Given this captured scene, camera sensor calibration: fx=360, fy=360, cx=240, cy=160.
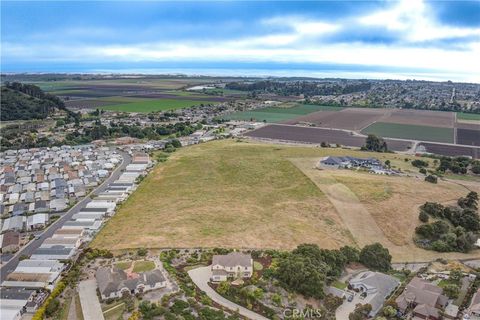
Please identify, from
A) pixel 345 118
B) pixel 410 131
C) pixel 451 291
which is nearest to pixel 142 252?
pixel 451 291

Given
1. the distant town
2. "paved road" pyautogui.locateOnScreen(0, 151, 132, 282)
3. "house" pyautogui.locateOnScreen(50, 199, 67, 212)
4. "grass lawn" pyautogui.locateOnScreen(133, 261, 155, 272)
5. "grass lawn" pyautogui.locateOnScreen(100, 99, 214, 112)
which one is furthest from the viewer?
"grass lawn" pyautogui.locateOnScreen(100, 99, 214, 112)

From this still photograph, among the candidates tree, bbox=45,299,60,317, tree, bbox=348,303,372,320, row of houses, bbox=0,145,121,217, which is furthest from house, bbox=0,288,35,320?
tree, bbox=348,303,372,320

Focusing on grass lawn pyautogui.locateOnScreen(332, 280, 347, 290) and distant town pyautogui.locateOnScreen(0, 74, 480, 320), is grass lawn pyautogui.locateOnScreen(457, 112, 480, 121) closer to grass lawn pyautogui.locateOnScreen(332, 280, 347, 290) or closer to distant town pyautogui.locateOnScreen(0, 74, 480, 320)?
distant town pyautogui.locateOnScreen(0, 74, 480, 320)

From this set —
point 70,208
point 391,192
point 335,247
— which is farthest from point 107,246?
point 391,192

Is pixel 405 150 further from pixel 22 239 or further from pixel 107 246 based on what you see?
pixel 22 239

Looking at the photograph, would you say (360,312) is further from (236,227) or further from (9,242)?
(9,242)

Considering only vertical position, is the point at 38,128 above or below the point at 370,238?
above

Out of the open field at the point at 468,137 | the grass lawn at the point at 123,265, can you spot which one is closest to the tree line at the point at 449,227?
the grass lawn at the point at 123,265
